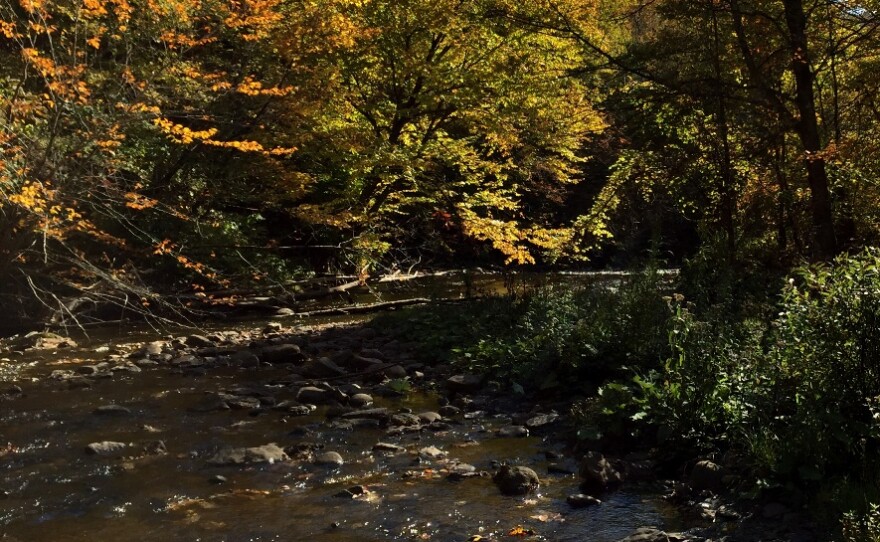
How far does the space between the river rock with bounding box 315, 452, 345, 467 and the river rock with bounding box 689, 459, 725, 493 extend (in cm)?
300

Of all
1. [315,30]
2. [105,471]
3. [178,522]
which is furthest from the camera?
[315,30]

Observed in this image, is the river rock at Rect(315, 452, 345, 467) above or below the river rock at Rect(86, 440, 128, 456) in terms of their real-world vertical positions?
below

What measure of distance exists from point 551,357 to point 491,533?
399 centimetres

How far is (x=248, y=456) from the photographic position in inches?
259

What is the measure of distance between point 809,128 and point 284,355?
8.63 metres

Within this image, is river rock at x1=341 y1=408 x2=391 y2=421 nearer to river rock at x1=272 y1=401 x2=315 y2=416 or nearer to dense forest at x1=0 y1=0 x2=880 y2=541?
river rock at x1=272 y1=401 x2=315 y2=416

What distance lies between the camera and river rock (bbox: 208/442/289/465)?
6504 mm

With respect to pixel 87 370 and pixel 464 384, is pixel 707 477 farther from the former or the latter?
pixel 87 370

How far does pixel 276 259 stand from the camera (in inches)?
711

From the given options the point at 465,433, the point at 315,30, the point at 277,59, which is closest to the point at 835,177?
the point at 465,433

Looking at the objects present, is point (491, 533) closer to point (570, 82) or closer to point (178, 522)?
point (178, 522)

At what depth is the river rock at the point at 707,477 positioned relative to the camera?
521cm

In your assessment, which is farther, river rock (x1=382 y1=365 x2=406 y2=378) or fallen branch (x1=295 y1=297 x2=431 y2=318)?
fallen branch (x1=295 y1=297 x2=431 y2=318)

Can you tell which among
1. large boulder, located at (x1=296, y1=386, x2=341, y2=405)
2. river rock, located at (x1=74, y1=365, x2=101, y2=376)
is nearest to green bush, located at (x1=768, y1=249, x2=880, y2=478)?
large boulder, located at (x1=296, y1=386, x2=341, y2=405)
